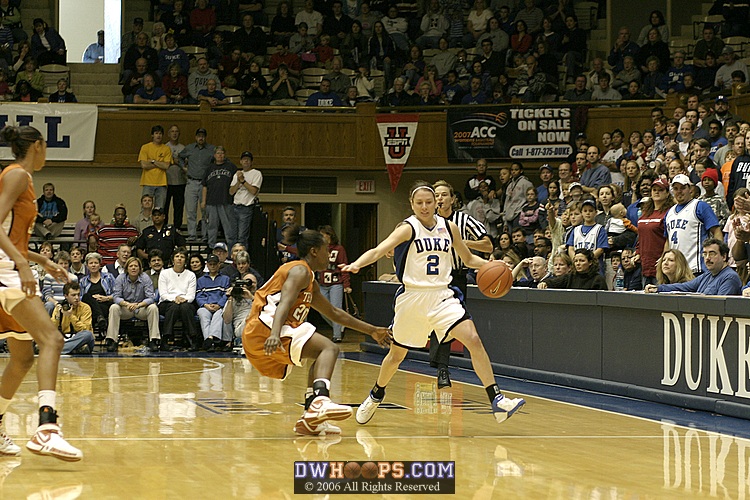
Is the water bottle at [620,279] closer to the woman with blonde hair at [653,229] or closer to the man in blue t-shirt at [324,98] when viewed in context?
the woman with blonde hair at [653,229]

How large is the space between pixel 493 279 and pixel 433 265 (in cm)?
53

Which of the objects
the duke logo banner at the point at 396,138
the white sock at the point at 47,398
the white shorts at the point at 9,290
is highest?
the duke logo banner at the point at 396,138

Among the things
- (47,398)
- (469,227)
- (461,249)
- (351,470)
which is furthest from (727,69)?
(47,398)

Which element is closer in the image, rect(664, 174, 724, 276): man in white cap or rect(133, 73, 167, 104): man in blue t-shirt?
rect(664, 174, 724, 276): man in white cap

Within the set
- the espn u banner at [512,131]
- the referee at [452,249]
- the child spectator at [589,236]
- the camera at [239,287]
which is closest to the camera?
the referee at [452,249]

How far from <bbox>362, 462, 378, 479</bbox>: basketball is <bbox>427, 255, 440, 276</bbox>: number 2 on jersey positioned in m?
2.47

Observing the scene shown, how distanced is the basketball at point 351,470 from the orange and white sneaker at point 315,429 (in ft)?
5.15

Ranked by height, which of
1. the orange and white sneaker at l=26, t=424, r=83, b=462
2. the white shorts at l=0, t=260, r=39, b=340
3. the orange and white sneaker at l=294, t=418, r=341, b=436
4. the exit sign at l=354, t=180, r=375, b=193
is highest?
the exit sign at l=354, t=180, r=375, b=193

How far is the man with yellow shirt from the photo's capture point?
62.1ft

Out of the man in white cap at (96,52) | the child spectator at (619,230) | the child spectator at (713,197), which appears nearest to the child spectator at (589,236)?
the child spectator at (619,230)


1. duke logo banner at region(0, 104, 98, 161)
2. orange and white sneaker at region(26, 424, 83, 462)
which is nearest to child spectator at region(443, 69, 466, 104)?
duke logo banner at region(0, 104, 98, 161)

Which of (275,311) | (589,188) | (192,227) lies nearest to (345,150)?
(192,227)

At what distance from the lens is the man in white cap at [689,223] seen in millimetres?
11180

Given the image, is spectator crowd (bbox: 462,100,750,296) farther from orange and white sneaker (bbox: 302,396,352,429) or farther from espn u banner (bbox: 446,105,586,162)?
orange and white sneaker (bbox: 302,396,352,429)
